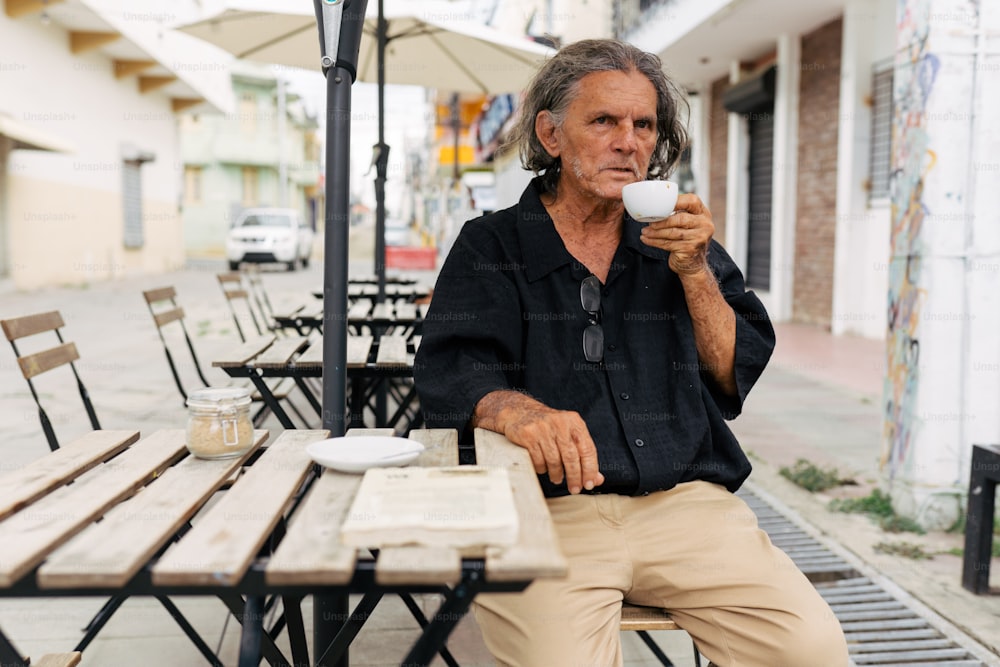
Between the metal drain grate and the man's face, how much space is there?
1.57 metres

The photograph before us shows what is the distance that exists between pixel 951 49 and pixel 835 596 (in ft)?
6.79

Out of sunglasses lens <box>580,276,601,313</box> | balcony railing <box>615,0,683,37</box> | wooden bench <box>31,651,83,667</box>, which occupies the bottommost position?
wooden bench <box>31,651,83,667</box>

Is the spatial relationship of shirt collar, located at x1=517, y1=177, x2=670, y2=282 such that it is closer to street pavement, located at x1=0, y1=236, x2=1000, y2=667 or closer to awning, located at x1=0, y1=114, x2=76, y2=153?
street pavement, located at x1=0, y1=236, x2=1000, y2=667

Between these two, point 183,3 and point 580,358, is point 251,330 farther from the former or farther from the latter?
point 183,3

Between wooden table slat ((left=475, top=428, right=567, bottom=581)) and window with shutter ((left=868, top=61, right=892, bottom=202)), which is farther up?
window with shutter ((left=868, top=61, right=892, bottom=202))

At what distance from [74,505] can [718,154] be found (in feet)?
45.0

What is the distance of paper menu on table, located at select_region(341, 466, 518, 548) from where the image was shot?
1090 millimetres

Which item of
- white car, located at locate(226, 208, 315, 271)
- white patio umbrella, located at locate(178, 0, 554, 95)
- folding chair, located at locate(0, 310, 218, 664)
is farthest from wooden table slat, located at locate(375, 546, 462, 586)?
white car, located at locate(226, 208, 315, 271)

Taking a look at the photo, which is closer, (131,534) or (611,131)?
(131,534)

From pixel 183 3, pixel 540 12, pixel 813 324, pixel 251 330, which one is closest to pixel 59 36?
pixel 183 3

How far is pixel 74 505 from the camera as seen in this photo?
1.26m

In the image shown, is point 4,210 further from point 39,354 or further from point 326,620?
point 326,620

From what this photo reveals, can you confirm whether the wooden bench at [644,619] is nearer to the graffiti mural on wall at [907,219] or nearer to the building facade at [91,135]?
the graffiti mural on wall at [907,219]

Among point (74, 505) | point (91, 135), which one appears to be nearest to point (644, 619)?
point (74, 505)
